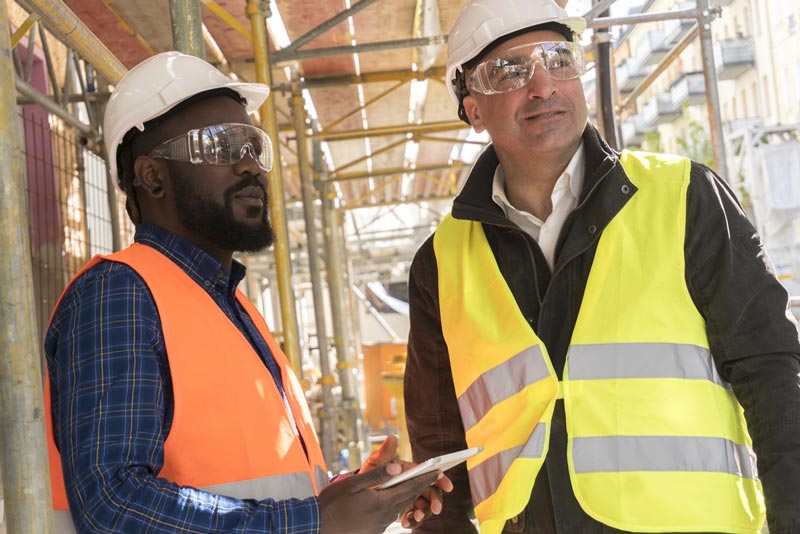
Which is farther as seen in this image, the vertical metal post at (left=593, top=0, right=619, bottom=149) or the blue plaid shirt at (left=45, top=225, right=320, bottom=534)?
the vertical metal post at (left=593, top=0, right=619, bottom=149)

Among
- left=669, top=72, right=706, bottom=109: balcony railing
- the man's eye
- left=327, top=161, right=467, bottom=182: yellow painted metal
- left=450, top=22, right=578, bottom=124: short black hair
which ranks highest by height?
left=669, top=72, right=706, bottom=109: balcony railing

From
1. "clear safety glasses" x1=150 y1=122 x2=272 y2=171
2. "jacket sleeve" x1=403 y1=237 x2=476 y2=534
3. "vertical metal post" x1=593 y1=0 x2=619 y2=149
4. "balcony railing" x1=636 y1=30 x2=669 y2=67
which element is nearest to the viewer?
"clear safety glasses" x1=150 y1=122 x2=272 y2=171

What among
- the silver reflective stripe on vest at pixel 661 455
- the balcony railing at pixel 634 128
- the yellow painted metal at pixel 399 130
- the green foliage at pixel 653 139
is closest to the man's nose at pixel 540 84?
the silver reflective stripe on vest at pixel 661 455

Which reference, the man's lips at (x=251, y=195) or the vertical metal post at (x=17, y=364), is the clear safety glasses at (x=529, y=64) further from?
the vertical metal post at (x=17, y=364)

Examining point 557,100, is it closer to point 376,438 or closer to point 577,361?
point 577,361

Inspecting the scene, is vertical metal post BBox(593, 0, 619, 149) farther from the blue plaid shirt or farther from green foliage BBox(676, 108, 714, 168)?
green foliage BBox(676, 108, 714, 168)

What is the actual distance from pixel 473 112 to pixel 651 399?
1.24m

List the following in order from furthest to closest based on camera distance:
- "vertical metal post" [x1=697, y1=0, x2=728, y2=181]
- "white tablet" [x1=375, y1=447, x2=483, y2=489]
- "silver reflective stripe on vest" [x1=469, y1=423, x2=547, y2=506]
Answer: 1. "vertical metal post" [x1=697, y1=0, x2=728, y2=181]
2. "silver reflective stripe on vest" [x1=469, y1=423, x2=547, y2=506]
3. "white tablet" [x1=375, y1=447, x2=483, y2=489]

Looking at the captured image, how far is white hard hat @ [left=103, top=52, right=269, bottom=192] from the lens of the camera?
2.83 m

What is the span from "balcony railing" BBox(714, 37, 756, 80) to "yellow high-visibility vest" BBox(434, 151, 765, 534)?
27.9m

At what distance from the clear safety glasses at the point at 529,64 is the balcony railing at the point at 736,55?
90.0 ft

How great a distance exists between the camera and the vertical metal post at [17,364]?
2.00 m

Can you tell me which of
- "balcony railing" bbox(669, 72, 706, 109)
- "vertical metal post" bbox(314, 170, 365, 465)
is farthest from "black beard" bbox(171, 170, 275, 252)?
"balcony railing" bbox(669, 72, 706, 109)

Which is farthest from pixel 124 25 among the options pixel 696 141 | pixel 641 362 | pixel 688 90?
pixel 696 141
